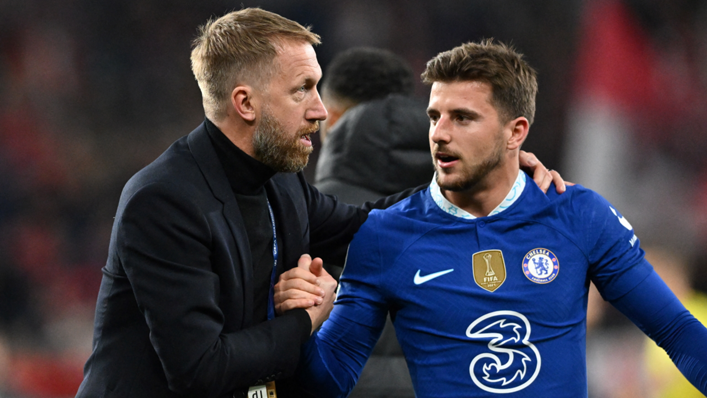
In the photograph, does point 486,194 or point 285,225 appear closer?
point 285,225

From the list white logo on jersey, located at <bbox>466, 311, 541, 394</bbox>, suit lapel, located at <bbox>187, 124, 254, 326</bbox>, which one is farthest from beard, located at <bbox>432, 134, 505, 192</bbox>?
suit lapel, located at <bbox>187, 124, 254, 326</bbox>

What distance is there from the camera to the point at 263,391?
1.78 meters

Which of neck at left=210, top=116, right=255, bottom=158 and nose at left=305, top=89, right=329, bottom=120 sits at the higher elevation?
nose at left=305, top=89, right=329, bottom=120

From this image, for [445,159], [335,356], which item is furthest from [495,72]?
[335,356]

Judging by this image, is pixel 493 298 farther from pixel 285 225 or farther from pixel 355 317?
pixel 285 225

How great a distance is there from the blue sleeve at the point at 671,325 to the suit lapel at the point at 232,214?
103cm

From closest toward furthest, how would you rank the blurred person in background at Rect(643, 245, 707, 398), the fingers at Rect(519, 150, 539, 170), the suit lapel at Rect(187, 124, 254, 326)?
the suit lapel at Rect(187, 124, 254, 326), the fingers at Rect(519, 150, 539, 170), the blurred person in background at Rect(643, 245, 707, 398)

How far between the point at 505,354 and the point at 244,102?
3.18ft

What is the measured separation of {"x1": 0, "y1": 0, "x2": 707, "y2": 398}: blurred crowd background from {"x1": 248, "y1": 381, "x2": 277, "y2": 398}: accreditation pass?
15.3 feet

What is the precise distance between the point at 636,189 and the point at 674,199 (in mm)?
333

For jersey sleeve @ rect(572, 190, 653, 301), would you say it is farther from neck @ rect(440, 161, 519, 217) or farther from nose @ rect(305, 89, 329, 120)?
nose @ rect(305, 89, 329, 120)

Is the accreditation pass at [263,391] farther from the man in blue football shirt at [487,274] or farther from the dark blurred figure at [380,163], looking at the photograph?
the dark blurred figure at [380,163]

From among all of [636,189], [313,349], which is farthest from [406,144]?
[636,189]

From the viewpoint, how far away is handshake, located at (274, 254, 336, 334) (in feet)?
5.95
